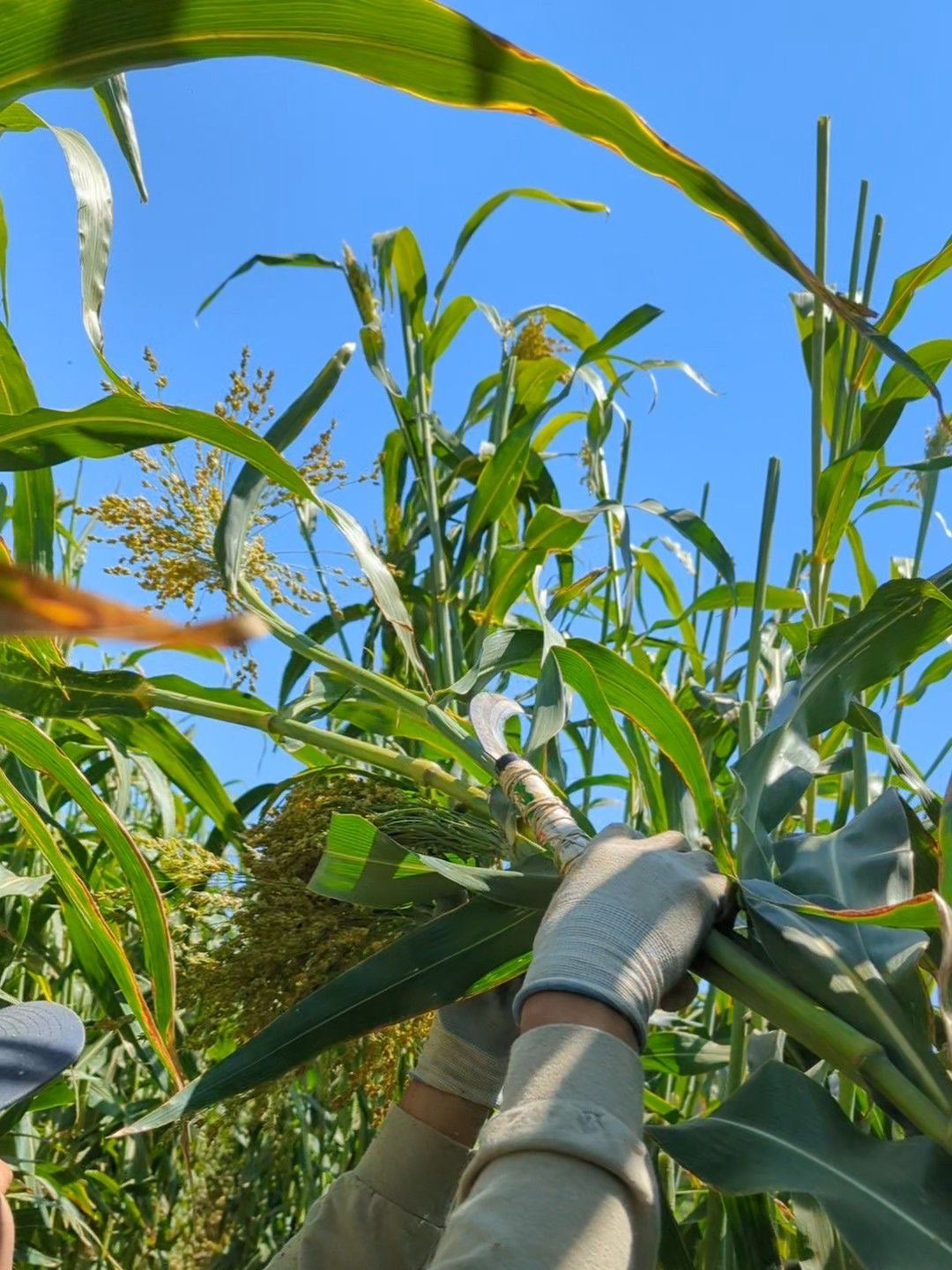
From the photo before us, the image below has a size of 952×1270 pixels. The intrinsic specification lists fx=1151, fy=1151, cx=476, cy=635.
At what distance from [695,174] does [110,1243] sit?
1.73 metres

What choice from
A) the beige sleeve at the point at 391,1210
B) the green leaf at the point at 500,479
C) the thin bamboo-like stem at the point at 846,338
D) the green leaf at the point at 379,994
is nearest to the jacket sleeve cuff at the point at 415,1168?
the beige sleeve at the point at 391,1210

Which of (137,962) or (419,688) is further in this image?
(137,962)

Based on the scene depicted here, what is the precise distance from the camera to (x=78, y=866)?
1.43 meters

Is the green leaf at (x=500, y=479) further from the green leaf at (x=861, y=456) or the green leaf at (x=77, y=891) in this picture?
the green leaf at (x=77, y=891)

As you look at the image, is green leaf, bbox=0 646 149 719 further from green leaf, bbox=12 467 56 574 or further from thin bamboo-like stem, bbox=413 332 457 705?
thin bamboo-like stem, bbox=413 332 457 705

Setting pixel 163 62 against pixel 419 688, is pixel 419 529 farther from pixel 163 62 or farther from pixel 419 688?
pixel 163 62

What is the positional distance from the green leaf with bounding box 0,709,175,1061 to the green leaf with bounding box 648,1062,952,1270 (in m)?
0.45

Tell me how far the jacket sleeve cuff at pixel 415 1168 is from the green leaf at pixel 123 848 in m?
0.22

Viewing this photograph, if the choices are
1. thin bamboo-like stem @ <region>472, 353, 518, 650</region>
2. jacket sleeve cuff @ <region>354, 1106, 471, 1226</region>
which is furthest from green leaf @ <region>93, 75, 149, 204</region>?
jacket sleeve cuff @ <region>354, 1106, 471, 1226</region>

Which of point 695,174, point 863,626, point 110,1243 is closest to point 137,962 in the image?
point 110,1243

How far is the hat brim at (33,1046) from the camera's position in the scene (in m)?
0.91

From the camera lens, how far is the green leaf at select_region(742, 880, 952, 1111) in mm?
712

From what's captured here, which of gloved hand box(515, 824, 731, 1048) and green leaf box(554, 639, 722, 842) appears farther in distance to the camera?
green leaf box(554, 639, 722, 842)

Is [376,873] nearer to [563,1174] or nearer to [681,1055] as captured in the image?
[563,1174]
